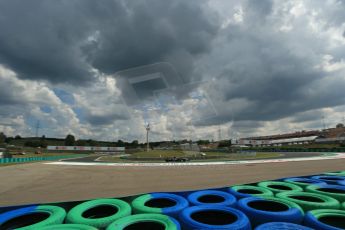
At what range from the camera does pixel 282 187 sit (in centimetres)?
716

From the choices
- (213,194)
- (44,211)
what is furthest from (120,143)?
(44,211)

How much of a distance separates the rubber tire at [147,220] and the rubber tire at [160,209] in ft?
1.22

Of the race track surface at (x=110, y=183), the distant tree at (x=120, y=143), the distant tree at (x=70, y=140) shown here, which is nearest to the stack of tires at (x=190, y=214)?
the race track surface at (x=110, y=183)

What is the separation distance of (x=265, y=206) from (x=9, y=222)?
582 centimetres

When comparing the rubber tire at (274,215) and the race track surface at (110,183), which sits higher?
the rubber tire at (274,215)

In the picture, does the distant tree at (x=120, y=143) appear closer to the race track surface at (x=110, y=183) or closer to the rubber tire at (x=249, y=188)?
the race track surface at (x=110, y=183)

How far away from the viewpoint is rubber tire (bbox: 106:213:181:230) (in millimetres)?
3655

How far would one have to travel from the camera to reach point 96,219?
4012mm

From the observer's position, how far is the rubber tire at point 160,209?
4426mm

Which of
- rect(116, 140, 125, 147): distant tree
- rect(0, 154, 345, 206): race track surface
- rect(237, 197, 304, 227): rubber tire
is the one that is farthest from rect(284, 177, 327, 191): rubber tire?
rect(116, 140, 125, 147): distant tree

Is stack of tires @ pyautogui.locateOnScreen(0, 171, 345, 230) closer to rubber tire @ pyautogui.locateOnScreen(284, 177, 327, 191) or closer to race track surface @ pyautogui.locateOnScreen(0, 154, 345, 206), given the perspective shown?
rubber tire @ pyautogui.locateOnScreen(284, 177, 327, 191)

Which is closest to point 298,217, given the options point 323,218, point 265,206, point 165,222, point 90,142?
point 323,218

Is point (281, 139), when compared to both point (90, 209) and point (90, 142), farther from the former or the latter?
point (90, 209)

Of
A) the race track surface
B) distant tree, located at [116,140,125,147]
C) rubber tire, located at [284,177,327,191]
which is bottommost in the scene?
the race track surface
